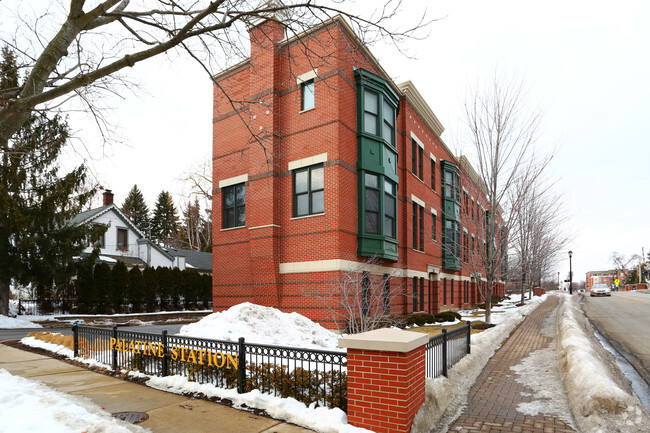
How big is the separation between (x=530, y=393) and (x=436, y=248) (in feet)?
61.9

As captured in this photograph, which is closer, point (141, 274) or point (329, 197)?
point (329, 197)

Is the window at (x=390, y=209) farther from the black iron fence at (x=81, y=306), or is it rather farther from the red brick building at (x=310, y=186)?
the black iron fence at (x=81, y=306)

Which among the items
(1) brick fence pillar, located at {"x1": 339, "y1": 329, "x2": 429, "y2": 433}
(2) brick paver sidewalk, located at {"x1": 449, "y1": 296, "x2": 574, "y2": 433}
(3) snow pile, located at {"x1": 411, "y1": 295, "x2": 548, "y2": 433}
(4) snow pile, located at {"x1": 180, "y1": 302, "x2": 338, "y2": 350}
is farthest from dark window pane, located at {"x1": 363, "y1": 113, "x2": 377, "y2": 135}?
(1) brick fence pillar, located at {"x1": 339, "y1": 329, "x2": 429, "y2": 433}

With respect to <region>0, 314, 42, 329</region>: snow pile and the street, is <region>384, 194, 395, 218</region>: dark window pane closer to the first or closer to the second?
the street

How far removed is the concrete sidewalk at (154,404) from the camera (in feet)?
18.1

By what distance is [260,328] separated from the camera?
34.5 ft

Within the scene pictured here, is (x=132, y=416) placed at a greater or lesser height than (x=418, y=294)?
greater

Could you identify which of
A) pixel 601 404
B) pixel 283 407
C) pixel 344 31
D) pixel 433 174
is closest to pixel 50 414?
pixel 283 407

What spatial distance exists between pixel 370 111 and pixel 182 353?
41.5 ft

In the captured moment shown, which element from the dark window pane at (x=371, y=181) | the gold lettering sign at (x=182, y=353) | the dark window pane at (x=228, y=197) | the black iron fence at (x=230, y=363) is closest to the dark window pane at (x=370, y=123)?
the dark window pane at (x=371, y=181)

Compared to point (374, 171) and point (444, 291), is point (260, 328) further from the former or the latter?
point (444, 291)

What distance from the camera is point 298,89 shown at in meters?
16.5

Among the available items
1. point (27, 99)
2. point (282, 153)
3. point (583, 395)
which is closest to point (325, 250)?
point (282, 153)

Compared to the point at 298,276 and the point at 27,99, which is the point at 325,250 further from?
the point at 27,99
